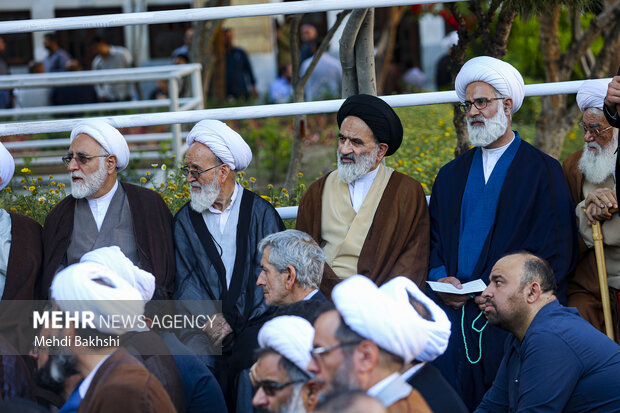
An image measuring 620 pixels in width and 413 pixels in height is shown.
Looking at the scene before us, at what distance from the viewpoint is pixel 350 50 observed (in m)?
5.72

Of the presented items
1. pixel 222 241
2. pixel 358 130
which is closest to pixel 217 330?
pixel 222 241

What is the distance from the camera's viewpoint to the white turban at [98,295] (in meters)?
3.14

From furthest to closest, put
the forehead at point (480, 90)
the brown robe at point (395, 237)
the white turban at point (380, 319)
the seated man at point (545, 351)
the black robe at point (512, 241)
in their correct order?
the forehead at point (480, 90), the brown robe at point (395, 237), the black robe at point (512, 241), the seated man at point (545, 351), the white turban at point (380, 319)

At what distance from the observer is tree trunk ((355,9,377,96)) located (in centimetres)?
565

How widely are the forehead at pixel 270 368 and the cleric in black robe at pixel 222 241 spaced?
4.44 feet

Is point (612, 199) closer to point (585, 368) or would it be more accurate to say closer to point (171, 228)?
point (585, 368)

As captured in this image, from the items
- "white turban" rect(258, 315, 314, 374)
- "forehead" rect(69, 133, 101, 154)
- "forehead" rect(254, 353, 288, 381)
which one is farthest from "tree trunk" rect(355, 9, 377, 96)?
"forehead" rect(254, 353, 288, 381)

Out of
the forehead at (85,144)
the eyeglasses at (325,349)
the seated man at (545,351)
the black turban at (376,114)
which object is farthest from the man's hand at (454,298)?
the forehead at (85,144)

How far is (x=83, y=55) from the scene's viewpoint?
1866cm

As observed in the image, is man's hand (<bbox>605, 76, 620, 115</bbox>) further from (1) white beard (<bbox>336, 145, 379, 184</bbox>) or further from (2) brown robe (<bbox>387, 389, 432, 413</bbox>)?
(2) brown robe (<bbox>387, 389, 432, 413</bbox>)

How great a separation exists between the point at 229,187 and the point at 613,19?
171 inches

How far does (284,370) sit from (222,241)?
1.85m

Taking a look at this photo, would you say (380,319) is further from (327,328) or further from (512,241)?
(512,241)

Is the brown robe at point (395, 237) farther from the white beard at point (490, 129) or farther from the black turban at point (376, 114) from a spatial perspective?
the white beard at point (490, 129)
